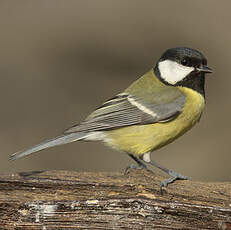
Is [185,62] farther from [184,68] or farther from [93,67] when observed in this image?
[93,67]

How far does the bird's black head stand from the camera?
4477mm

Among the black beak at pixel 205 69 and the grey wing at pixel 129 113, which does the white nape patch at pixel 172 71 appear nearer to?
the black beak at pixel 205 69

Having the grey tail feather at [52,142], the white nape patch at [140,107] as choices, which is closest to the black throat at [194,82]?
the white nape patch at [140,107]

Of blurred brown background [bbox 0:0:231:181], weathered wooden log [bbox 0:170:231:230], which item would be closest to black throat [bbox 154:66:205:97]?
weathered wooden log [bbox 0:170:231:230]

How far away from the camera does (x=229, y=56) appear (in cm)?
875

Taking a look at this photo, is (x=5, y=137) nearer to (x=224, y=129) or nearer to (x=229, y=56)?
(x=224, y=129)

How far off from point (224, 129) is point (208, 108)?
534 mm

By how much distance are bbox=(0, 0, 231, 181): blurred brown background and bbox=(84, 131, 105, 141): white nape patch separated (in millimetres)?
2715

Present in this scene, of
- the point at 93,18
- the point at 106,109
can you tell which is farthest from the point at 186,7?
the point at 106,109

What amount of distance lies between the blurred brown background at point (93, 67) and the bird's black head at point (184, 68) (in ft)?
9.00

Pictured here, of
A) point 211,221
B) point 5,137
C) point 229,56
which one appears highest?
point 229,56

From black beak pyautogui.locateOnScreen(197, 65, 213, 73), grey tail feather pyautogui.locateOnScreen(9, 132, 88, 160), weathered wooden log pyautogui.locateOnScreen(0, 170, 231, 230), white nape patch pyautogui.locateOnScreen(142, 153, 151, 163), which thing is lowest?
weathered wooden log pyautogui.locateOnScreen(0, 170, 231, 230)

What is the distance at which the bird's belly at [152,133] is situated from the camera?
4410 millimetres

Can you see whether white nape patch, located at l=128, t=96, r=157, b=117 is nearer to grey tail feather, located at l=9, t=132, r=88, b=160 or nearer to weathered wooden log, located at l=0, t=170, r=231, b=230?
grey tail feather, located at l=9, t=132, r=88, b=160
